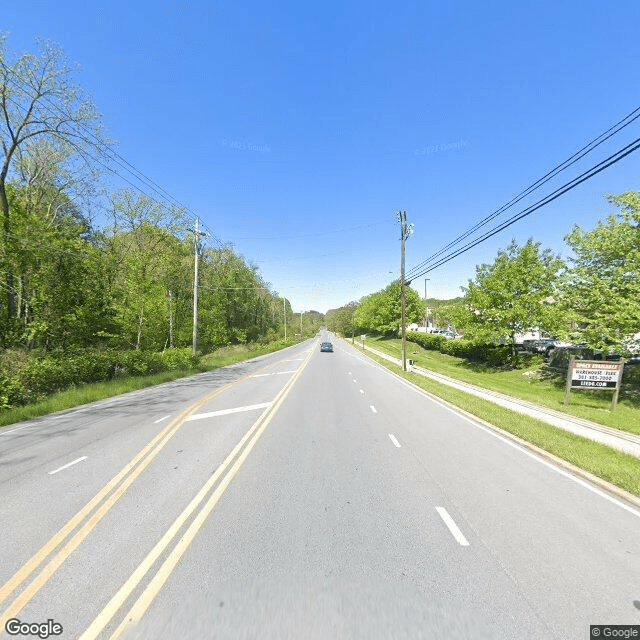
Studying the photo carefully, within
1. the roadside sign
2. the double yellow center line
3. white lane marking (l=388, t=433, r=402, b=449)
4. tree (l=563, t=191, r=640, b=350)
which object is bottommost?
white lane marking (l=388, t=433, r=402, b=449)

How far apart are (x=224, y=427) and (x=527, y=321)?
27.1 meters

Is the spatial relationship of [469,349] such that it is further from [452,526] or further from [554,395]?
[452,526]

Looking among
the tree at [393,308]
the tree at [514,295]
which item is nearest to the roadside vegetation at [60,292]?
Answer: the tree at [514,295]

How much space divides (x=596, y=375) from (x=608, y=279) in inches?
325

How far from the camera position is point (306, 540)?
154 inches

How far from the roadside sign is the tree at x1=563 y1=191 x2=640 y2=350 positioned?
4.79 metres

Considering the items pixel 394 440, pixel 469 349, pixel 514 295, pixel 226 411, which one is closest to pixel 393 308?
pixel 469 349

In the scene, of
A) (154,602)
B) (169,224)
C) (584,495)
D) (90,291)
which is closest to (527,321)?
(584,495)

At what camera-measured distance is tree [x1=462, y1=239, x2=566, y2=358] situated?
2659cm

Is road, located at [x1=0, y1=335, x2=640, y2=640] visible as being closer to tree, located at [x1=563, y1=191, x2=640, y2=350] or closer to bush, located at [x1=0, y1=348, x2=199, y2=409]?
bush, located at [x1=0, y1=348, x2=199, y2=409]

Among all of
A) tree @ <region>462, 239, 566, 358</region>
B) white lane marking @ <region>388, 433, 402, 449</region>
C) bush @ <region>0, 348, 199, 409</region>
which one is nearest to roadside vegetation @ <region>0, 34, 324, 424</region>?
bush @ <region>0, 348, 199, 409</region>

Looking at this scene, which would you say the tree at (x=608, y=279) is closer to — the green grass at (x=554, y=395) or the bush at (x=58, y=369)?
the green grass at (x=554, y=395)

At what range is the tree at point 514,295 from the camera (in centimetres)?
2659

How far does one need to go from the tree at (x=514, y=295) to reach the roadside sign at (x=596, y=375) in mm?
14136
